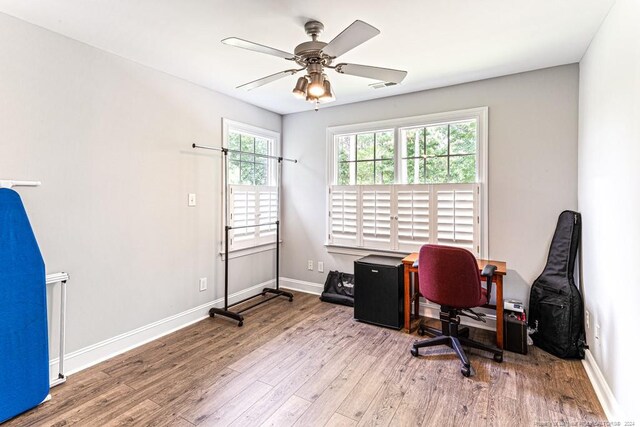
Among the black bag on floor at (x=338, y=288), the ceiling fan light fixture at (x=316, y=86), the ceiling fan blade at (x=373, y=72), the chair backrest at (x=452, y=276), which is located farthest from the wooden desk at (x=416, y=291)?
the ceiling fan light fixture at (x=316, y=86)

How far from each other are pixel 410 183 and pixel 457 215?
62 cm

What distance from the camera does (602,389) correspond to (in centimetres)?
201

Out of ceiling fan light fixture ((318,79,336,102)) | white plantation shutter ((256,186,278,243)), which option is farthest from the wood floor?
ceiling fan light fixture ((318,79,336,102))

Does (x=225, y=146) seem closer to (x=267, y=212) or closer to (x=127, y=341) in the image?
(x=267, y=212)

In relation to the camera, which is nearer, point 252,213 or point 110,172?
point 110,172

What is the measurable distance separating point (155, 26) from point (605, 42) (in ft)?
9.75

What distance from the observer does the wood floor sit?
188cm

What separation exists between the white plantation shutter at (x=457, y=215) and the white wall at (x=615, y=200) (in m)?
0.87

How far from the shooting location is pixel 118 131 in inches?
103

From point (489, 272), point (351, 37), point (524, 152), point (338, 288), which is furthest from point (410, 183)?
point (351, 37)

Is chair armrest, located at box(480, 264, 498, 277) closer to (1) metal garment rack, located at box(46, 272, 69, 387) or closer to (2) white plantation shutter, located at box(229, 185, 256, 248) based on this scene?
(2) white plantation shutter, located at box(229, 185, 256, 248)

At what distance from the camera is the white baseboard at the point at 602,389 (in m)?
1.79

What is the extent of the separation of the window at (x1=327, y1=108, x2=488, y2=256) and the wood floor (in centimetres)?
109

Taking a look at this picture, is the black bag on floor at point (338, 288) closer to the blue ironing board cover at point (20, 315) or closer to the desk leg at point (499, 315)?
the desk leg at point (499, 315)
